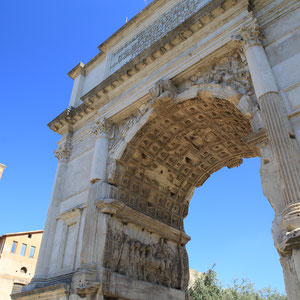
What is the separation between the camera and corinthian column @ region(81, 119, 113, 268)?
767cm

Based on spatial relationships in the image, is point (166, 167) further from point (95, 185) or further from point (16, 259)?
point (16, 259)

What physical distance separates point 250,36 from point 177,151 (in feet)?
13.6

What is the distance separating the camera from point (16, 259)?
23422mm

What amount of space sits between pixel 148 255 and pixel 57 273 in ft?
8.24

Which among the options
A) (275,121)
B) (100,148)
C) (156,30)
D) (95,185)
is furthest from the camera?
(156,30)

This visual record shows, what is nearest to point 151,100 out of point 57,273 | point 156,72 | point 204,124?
point 156,72

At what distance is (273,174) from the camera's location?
5.27 meters

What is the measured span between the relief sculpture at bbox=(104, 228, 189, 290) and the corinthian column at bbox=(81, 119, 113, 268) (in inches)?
16.9

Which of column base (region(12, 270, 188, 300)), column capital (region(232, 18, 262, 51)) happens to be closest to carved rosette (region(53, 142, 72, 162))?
column base (region(12, 270, 188, 300))

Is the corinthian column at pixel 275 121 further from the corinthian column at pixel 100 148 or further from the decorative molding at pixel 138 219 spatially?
the corinthian column at pixel 100 148

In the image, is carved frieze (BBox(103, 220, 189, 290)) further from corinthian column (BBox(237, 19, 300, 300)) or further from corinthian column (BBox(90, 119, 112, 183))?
corinthian column (BBox(237, 19, 300, 300))

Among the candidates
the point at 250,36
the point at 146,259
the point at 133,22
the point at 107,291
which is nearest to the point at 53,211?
the point at 146,259

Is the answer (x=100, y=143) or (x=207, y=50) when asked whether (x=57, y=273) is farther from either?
(x=207, y=50)

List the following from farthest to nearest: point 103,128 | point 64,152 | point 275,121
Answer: point 64,152
point 103,128
point 275,121
